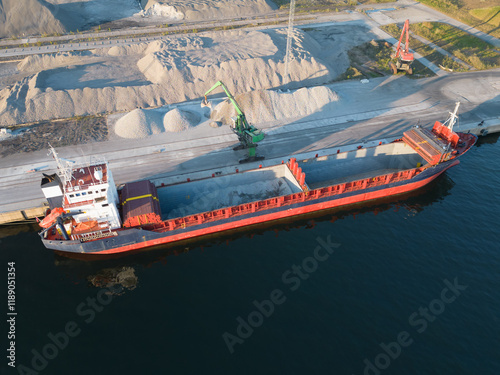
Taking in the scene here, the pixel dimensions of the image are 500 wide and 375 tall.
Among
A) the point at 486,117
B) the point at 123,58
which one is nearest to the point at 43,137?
the point at 123,58

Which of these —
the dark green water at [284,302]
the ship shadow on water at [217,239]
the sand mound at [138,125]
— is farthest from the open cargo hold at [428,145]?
the sand mound at [138,125]

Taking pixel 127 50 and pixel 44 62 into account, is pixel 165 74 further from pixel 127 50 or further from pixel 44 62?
pixel 44 62

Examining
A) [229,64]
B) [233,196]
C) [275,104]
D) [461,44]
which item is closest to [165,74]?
[229,64]

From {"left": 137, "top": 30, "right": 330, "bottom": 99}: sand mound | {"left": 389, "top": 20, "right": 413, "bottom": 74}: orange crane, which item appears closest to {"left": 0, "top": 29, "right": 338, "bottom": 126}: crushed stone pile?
{"left": 137, "top": 30, "right": 330, "bottom": 99}: sand mound

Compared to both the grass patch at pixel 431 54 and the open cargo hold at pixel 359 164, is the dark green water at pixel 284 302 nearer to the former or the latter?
the open cargo hold at pixel 359 164

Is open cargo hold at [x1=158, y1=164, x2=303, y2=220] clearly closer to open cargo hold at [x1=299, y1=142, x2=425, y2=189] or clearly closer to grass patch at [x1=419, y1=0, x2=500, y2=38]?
open cargo hold at [x1=299, y1=142, x2=425, y2=189]

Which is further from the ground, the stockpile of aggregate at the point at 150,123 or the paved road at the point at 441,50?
the paved road at the point at 441,50

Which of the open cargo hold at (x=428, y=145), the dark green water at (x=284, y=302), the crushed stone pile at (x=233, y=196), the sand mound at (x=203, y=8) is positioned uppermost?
the sand mound at (x=203, y=8)

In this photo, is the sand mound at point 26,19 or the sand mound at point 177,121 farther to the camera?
the sand mound at point 26,19
